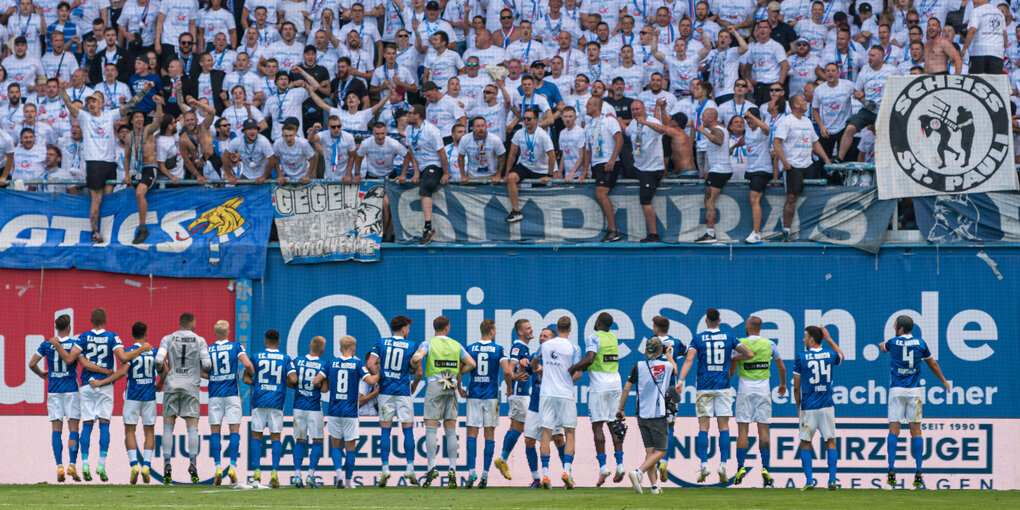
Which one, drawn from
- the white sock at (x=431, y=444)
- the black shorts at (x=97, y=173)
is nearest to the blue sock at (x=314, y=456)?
the white sock at (x=431, y=444)

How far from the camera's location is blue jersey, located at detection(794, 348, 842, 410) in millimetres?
16406

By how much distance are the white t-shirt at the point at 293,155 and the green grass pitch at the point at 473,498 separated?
5.71 m

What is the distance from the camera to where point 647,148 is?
63.5 feet

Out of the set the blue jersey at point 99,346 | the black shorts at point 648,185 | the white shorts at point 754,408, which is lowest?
the white shorts at point 754,408

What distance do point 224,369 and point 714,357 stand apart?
6.35 m

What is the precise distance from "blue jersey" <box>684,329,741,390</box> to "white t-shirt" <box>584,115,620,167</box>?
379 cm

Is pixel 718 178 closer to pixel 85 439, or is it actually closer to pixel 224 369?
pixel 224 369

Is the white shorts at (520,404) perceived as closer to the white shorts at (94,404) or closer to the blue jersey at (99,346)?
the blue jersey at (99,346)

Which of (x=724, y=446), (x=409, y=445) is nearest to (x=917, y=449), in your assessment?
(x=724, y=446)

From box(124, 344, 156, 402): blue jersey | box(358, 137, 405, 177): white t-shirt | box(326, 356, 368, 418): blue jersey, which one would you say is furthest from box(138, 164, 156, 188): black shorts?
box(326, 356, 368, 418): blue jersey

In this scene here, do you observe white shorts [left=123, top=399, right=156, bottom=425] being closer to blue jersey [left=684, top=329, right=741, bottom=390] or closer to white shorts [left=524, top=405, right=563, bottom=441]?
white shorts [left=524, top=405, right=563, bottom=441]

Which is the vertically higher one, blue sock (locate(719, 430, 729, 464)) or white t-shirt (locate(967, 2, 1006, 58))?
white t-shirt (locate(967, 2, 1006, 58))

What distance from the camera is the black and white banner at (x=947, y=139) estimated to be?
19125mm

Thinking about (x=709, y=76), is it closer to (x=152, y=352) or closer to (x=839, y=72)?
(x=839, y=72)
